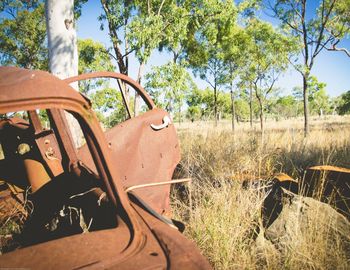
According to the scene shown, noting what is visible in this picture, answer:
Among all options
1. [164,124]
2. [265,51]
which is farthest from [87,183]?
[265,51]

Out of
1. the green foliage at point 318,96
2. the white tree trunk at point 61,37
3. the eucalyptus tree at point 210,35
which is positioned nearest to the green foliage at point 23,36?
the eucalyptus tree at point 210,35

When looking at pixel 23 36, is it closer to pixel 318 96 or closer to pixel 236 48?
pixel 236 48

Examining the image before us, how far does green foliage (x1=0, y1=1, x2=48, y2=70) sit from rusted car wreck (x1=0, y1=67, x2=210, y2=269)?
16.8 meters

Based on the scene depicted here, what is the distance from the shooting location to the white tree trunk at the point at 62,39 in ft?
9.86

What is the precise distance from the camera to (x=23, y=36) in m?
16.7

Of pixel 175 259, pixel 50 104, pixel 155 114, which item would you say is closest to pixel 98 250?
pixel 175 259

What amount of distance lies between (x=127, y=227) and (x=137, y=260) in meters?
0.18

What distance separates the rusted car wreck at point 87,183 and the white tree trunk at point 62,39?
136 cm

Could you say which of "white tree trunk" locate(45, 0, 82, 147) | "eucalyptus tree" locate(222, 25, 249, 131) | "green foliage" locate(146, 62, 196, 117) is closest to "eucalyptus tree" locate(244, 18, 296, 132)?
"eucalyptus tree" locate(222, 25, 249, 131)

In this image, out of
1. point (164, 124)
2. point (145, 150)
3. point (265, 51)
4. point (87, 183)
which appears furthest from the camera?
point (265, 51)

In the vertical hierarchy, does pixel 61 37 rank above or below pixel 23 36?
below

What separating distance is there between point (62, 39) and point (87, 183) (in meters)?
2.45

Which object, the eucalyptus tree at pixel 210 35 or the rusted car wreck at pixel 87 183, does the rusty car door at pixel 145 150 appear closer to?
the rusted car wreck at pixel 87 183

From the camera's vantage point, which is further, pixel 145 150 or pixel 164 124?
pixel 164 124
